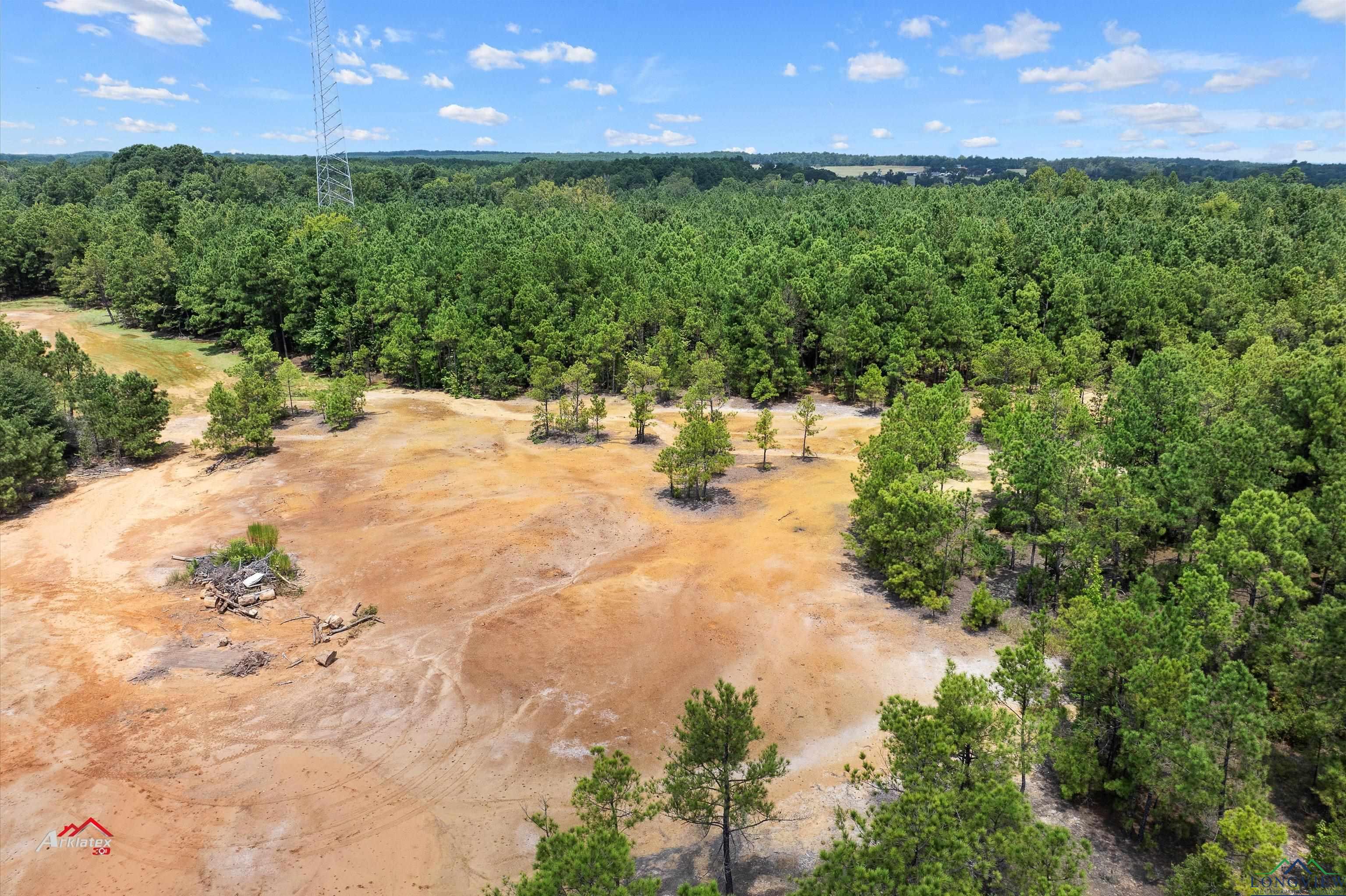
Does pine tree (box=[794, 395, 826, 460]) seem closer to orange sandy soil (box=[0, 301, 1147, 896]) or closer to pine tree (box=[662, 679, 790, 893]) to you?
orange sandy soil (box=[0, 301, 1147, 896])

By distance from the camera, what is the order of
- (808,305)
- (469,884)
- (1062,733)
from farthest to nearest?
(808,305) < (1062,733) < (469,884)

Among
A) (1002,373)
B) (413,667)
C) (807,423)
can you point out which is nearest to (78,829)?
(413,667)

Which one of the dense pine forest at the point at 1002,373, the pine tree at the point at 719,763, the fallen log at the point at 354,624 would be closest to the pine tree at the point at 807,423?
the dense pine forest at the point at 1002,373

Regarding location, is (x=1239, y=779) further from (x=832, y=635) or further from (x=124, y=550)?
(x=124, y=550)

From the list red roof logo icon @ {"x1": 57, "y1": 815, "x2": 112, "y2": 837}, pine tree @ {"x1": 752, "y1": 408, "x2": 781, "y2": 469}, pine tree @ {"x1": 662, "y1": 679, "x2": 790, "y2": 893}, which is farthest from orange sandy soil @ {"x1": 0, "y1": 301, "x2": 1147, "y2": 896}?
pine tree @ {"x1": 662, "y1": 679, "x2": 790, "y2": 893}

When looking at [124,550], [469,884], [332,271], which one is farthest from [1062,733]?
[332,271]

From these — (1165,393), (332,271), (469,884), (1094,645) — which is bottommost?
(469,884)

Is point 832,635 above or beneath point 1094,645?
beneath
